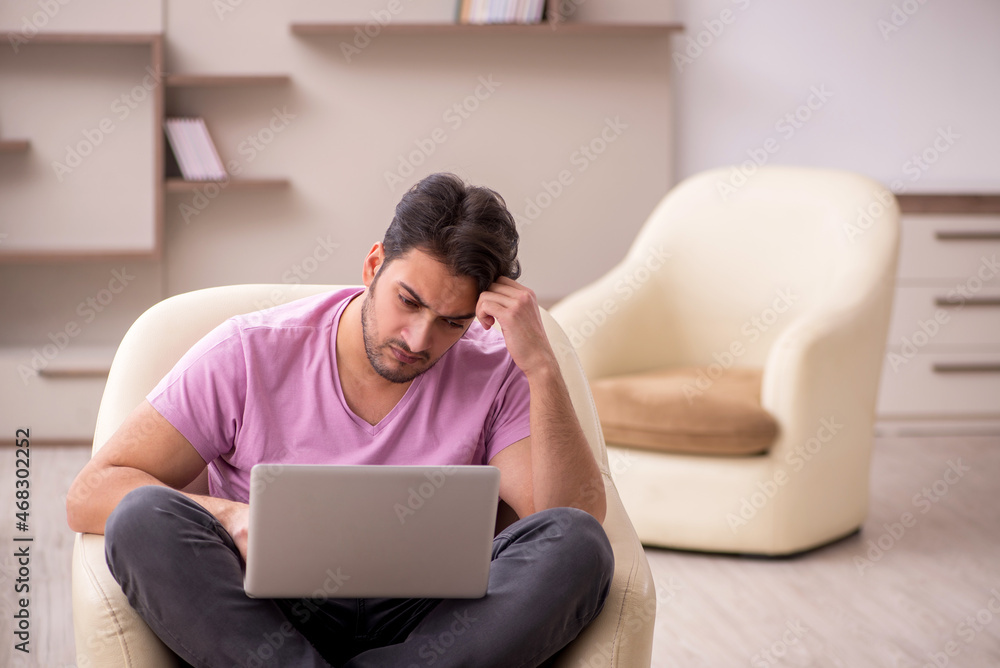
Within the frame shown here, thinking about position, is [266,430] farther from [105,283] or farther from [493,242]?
[105,283]

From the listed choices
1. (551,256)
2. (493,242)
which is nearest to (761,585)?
(493,242)

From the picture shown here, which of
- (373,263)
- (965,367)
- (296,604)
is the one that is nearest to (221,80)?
(373,263)

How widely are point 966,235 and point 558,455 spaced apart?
299 centimetres

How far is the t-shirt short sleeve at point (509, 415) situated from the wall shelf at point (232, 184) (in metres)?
2.41

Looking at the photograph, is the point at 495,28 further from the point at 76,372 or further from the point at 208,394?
the point at 208,394

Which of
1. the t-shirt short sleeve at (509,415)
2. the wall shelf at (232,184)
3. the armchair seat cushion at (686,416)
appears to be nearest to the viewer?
the t-shirt short sleeve at (509,415)

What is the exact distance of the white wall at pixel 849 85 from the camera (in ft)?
13.4

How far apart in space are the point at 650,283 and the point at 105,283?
6.81ft

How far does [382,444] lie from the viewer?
138 cm

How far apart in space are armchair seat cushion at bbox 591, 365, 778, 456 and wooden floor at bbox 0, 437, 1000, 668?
1.00 ft

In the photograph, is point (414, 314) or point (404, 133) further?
point (404, 133)

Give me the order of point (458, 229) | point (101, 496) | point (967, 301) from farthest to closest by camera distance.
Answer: point (967, 301), point (458, 229), point (101, 496)

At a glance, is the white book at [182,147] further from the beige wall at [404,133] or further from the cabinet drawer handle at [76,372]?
the cabinet drawer handle at [76,372]

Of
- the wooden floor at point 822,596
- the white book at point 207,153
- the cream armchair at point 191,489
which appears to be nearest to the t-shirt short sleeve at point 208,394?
the cream armchair at point 191,489
